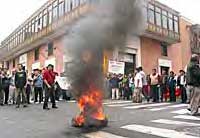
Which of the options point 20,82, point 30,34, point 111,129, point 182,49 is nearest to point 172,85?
point 20,82

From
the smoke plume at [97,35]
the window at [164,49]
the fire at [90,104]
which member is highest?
the window at [164,49]

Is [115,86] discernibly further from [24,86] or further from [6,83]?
[24,86]

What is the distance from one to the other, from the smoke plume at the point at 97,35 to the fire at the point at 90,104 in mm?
115

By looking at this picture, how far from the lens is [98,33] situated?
22.9 ft

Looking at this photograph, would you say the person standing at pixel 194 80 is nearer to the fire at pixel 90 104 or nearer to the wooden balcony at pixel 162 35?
the fire at pixel 90 104

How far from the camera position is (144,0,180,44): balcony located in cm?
2747

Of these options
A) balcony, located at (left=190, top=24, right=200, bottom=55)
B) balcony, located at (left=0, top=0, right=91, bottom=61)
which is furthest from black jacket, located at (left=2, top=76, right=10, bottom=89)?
balcony, located at (left=190, top=24, right=200, bottom=55)

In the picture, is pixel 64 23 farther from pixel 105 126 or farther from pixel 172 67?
pixel 172 67

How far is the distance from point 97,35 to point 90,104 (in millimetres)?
1563

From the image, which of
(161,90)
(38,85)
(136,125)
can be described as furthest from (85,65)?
(161,90)

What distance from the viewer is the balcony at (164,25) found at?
27.5 meters

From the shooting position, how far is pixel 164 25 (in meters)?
29.3

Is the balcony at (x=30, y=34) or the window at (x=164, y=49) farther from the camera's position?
the window at (x=164, y=49)

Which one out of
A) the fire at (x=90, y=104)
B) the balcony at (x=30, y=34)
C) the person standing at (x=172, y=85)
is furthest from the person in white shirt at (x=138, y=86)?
the balcony at (x=30, y=34)
